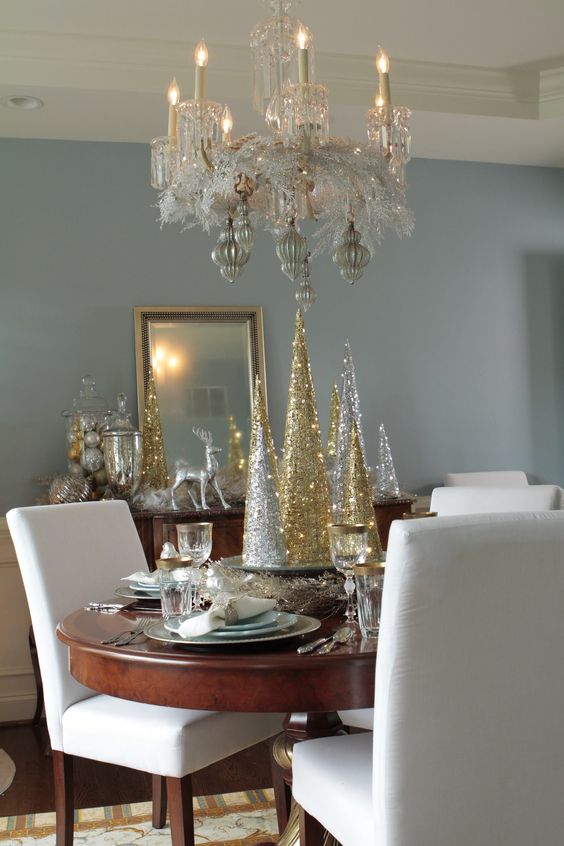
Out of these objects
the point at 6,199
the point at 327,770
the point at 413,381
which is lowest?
the point at 327,770

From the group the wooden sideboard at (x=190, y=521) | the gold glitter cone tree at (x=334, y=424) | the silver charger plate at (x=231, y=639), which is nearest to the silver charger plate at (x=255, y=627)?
the silver charger plate at (x=231, y=639)

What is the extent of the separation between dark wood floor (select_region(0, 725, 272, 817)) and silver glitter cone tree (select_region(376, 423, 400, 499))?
1214 mm

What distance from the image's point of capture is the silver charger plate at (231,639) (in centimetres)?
160

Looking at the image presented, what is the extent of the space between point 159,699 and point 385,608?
514mm

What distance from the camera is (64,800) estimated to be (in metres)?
2.22

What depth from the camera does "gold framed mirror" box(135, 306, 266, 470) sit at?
13.7 ft

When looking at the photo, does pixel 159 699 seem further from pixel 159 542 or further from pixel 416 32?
pixel 416 32

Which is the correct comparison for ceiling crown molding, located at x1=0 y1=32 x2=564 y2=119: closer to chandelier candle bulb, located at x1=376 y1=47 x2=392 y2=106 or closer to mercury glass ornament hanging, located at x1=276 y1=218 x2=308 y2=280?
chandelier candle bulb, located at x1=376 y1=47 x2=392 y2=106

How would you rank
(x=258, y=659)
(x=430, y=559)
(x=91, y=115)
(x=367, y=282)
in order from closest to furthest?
1. (x=430, y=559)
2. (x=258, y=659)
3. (x=91, y=115)
4. (x=367, y=282)

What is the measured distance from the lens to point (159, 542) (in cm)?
363

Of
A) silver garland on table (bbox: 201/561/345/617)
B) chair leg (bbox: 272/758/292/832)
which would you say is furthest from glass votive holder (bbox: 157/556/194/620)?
chair leg (bbox: 272/758/292/832)

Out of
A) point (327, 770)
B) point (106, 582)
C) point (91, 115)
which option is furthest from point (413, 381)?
point (327, 770)

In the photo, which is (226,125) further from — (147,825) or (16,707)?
(16,707)

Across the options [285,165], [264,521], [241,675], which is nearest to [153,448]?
[264,521]
